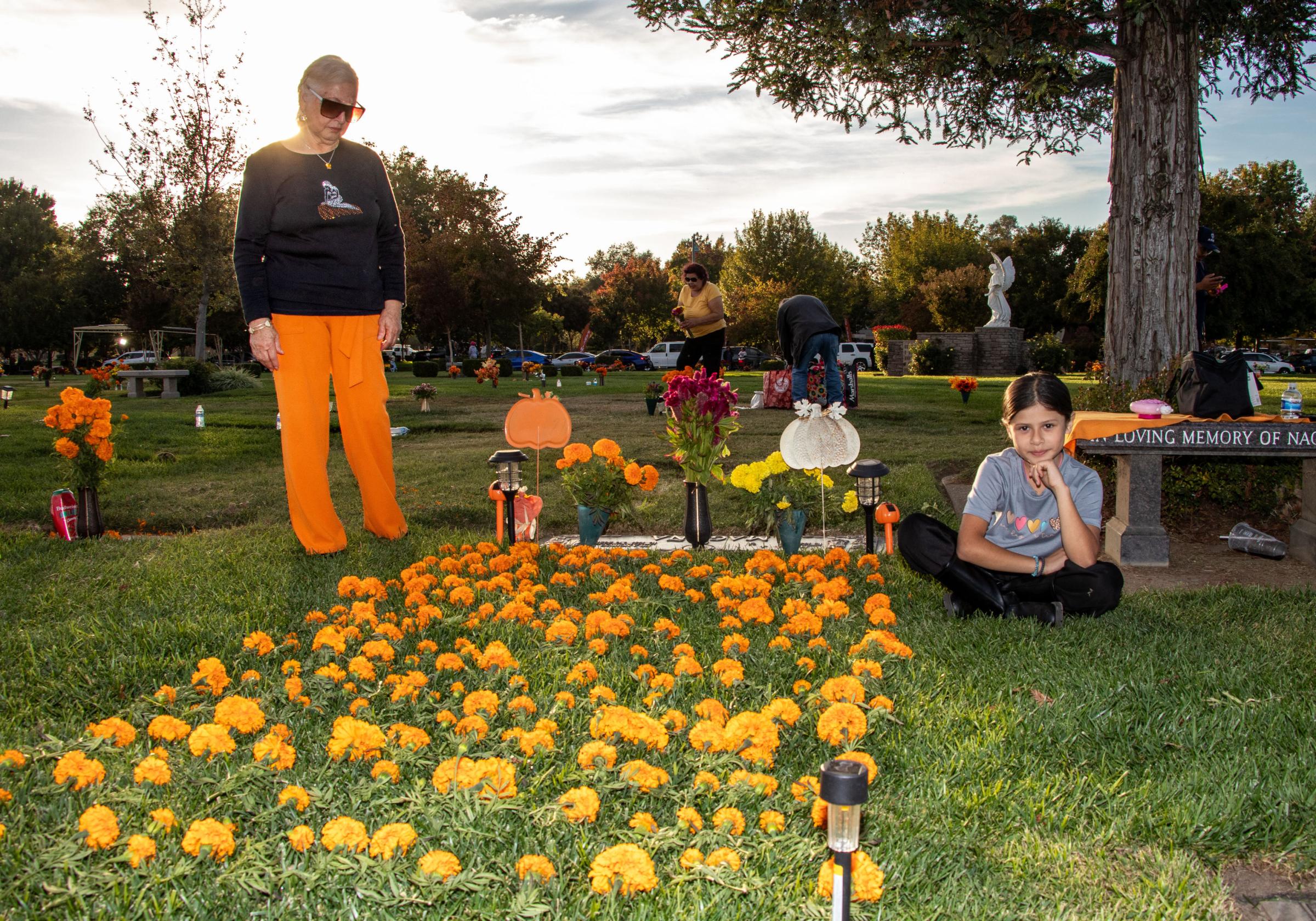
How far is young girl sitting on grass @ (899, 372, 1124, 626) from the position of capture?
145 inches

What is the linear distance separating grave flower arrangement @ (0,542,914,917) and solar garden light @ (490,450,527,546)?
1.66m

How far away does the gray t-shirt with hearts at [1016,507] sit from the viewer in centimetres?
386

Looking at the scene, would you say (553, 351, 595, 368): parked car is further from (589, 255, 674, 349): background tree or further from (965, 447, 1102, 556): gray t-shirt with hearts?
(965, 447, 1102, 556): gray t-shirt with hearts

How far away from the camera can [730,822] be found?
2.05 m

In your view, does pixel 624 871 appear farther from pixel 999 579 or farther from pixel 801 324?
pixel 801 324

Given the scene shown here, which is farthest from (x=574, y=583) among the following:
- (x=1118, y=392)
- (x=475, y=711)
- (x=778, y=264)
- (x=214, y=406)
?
(x=778, y=264)

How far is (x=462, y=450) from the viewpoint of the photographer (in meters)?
10.9

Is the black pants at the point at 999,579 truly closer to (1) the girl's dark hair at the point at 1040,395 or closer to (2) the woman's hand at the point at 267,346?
(1) the girl's dark hair at the point at 1040,395

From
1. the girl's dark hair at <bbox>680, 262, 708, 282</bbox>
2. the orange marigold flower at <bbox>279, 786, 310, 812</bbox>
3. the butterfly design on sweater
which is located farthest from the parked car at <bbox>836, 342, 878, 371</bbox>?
the orange marigold flower at <bbox>279, 786, 310, 812</bbox>

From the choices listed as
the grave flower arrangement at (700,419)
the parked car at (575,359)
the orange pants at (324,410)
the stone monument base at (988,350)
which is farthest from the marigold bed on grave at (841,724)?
the parked car at (575,359)

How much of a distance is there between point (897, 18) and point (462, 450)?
6.62 metres

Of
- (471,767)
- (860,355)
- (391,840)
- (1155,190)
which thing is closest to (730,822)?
(471,767)

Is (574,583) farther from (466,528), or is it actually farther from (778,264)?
(778,264)

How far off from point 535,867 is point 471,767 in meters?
0.38
